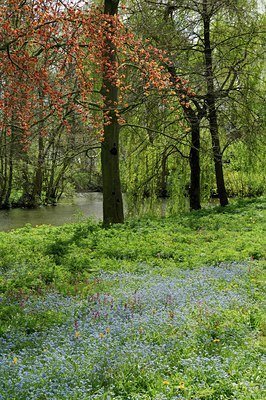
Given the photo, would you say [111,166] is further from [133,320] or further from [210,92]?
[133,320]

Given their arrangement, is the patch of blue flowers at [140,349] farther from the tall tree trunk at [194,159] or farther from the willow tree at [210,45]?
the tall tree trunk at [194,159]

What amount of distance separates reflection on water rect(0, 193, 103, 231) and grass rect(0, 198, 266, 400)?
9.50 meters

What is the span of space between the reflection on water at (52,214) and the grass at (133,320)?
374 inches

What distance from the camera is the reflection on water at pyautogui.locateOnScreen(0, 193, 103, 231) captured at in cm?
2047

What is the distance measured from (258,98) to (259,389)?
1431 cm

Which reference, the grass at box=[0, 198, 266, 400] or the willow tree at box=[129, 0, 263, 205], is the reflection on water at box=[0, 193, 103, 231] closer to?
the willow tree at box=[129, 0, 263, 205]

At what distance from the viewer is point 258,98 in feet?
53.9

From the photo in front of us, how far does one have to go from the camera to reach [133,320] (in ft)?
16.1

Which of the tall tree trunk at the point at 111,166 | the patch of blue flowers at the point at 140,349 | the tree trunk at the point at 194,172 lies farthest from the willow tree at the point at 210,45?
the patch of blue flowers at the point at 140,349

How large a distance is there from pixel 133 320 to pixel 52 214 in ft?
63.9

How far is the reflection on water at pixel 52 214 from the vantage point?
20469 millimetres

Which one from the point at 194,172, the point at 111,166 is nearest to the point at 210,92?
the point at 194,172

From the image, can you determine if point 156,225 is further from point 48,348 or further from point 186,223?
point 48,348

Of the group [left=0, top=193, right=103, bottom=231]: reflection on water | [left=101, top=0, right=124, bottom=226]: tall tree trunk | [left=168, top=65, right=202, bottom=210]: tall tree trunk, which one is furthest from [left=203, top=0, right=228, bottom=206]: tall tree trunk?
[left=0, top=193, right=103, bottom=231]: reflection on water
